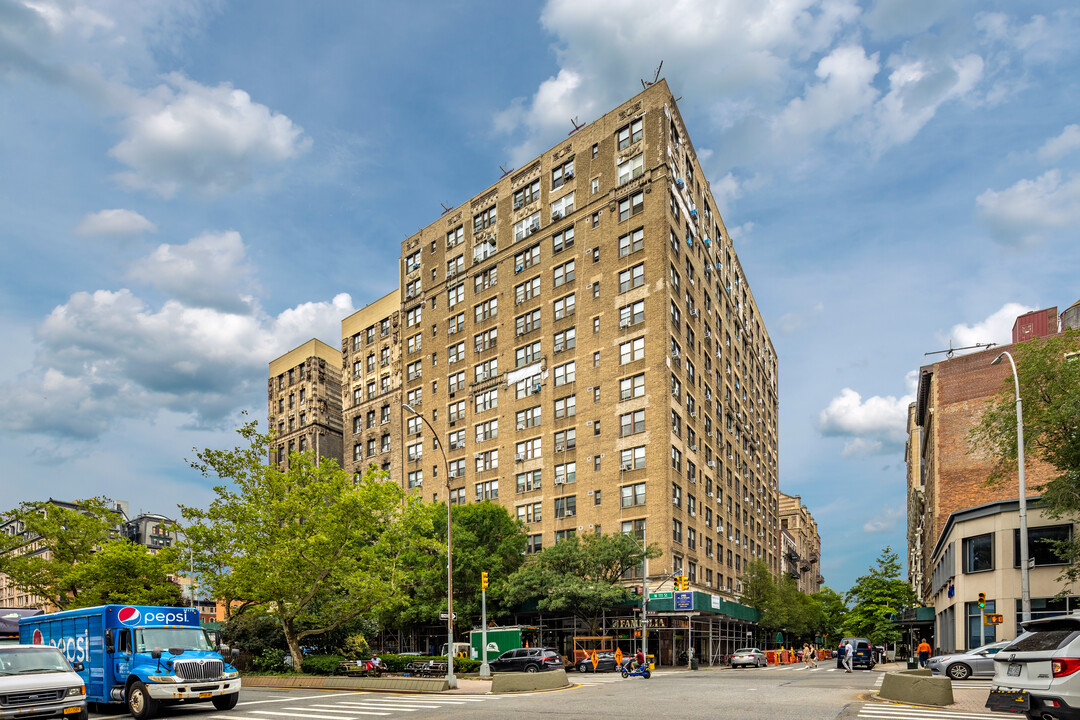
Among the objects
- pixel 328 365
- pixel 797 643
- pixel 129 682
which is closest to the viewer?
pixel 129 682

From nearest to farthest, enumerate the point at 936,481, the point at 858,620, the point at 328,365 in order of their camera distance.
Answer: the point at 936,481 < the point at 858,620 < the point at 328,365

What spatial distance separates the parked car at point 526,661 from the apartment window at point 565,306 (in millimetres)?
32540

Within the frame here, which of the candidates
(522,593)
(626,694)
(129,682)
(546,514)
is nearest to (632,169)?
(546,514)

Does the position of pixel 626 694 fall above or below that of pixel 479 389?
below

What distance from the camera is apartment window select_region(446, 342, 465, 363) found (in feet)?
255

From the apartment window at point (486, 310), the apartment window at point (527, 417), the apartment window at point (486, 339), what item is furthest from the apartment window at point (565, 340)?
the apartment window at point (486, 310)

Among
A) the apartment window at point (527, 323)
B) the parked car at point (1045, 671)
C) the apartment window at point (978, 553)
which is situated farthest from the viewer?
the apartment window at point (527, 323)

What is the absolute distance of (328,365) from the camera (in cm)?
10044

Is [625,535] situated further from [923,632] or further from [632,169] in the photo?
[923,632]

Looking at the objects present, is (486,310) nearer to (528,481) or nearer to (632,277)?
(632,277)

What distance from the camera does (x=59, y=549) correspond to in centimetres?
5694

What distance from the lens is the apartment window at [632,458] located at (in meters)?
60.3

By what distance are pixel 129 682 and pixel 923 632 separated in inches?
3747

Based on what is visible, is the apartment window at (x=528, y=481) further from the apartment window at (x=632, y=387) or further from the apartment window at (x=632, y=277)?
the apartment window at (x=632, y=277)
